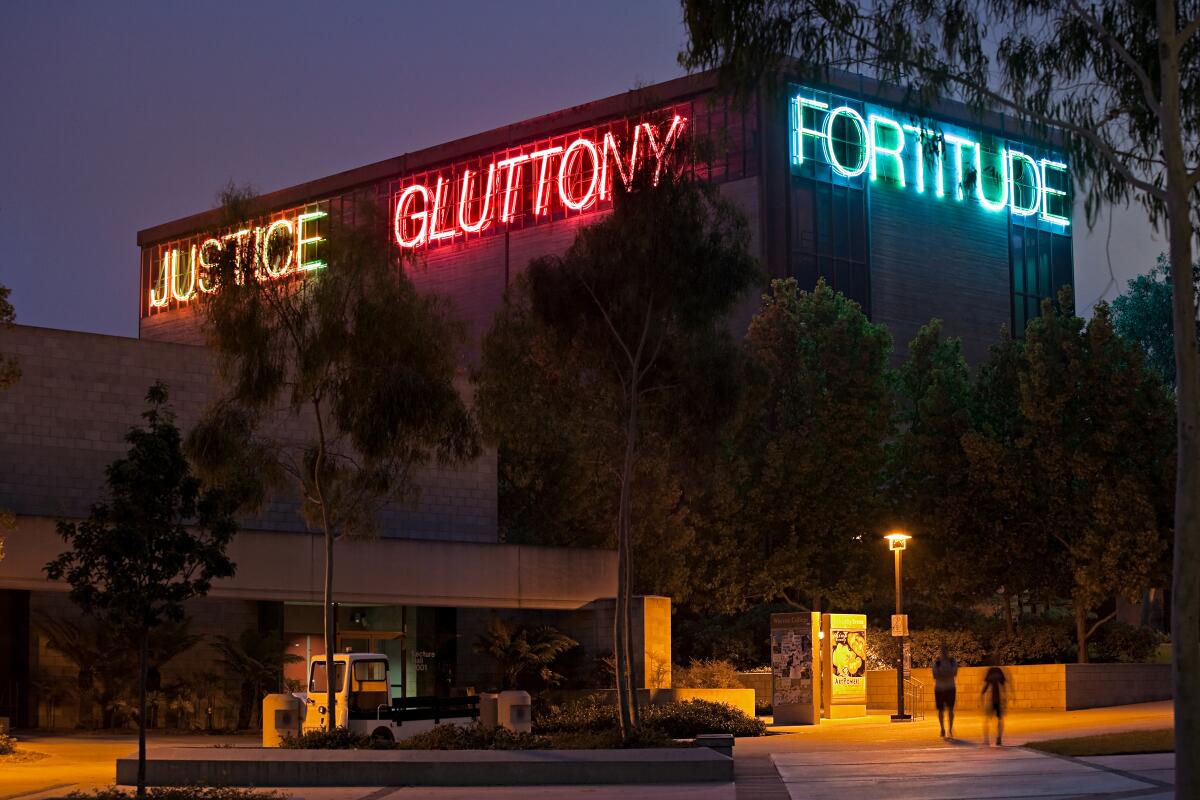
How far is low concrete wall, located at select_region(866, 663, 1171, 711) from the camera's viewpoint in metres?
43.1

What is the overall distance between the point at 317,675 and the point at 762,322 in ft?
67.7

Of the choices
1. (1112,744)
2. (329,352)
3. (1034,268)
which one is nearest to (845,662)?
(1112,744)

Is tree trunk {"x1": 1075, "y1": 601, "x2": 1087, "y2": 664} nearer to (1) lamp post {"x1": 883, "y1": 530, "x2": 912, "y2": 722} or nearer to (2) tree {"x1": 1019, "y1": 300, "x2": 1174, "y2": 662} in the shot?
(2) tree {"x1": 1019, "y1": 300, "x2": 1174, "y2": 662}

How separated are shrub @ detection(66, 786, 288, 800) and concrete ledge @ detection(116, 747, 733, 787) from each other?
0.94 meters

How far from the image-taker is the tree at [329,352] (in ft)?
106

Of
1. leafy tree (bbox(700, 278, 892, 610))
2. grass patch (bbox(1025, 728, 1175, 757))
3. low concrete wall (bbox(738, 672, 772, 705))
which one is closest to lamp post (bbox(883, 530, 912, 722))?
low concrete wall (bbox(738, 672, 772, 705))

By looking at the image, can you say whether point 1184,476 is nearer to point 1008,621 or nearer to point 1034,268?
point 1008,621

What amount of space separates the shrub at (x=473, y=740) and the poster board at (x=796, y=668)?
12461 millimetres

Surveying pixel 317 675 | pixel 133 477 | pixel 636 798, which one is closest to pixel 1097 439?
pixel 317 675

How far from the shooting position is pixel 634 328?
103 feet

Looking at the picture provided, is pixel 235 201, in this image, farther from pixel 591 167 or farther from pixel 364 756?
pixel 591 167

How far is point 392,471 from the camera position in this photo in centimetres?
3512

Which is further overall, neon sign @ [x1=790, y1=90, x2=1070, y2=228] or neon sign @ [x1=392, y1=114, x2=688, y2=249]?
neon sign @ [x1=392, y1=114, x2=688, y2=249]

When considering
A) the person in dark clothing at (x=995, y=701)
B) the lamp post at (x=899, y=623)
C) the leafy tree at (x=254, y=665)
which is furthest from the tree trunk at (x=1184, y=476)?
the leafy tree at (x=254, y=665)
